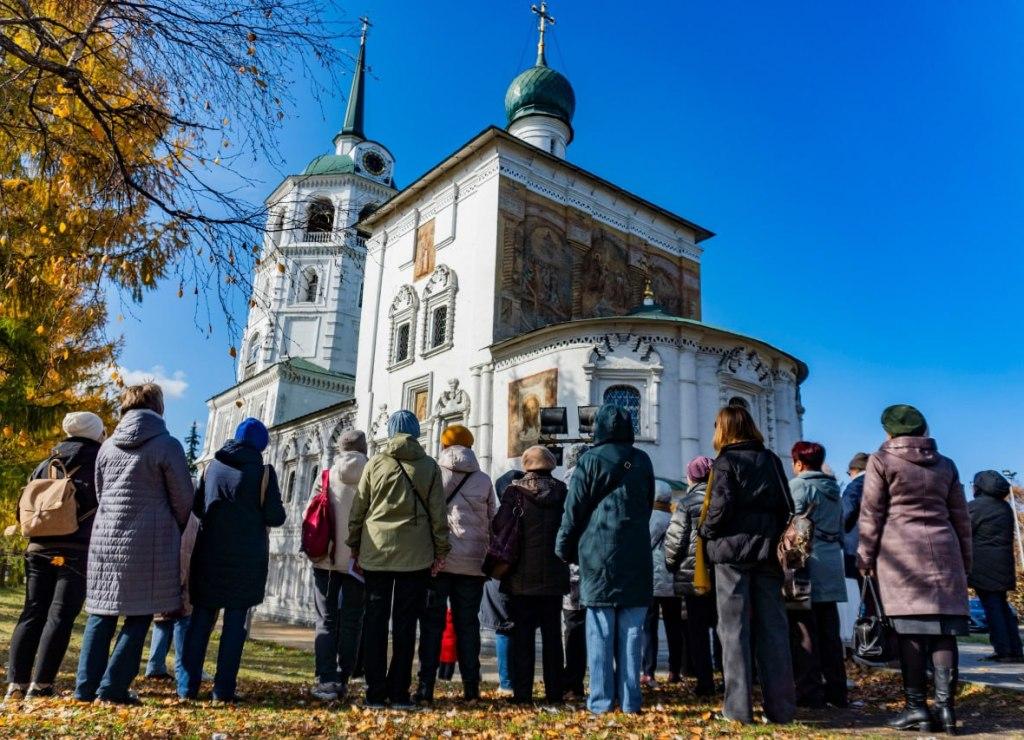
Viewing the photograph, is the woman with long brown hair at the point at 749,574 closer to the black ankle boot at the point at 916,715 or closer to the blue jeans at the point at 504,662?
the black ankle boot at the point at 916,715

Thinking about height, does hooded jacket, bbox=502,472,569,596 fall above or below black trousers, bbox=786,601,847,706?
above

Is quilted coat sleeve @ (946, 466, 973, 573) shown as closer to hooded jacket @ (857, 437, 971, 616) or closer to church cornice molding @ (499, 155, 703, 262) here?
hooded jacket @ (857, 437, 971, 616)

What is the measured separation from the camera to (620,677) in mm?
5203

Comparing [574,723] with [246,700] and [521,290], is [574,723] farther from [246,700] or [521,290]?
[521,290]

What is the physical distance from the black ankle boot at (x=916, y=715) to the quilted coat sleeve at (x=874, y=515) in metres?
0.82

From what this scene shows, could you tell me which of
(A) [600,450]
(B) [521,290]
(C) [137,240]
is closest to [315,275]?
(B) [521,290]

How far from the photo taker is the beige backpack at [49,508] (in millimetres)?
5215

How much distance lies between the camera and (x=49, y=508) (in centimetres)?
523

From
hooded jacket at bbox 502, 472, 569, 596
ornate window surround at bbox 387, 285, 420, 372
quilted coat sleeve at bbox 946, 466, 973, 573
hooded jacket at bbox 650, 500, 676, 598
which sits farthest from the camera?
ornate window surround at bbox 387, 285, 420, 372

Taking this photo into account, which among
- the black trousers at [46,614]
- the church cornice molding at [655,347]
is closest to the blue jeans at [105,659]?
the black trousers at [46,614]

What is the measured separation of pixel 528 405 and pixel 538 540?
13.6 meters

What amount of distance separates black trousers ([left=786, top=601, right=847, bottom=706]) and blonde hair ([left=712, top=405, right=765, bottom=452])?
1622mm

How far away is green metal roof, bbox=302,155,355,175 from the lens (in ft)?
125

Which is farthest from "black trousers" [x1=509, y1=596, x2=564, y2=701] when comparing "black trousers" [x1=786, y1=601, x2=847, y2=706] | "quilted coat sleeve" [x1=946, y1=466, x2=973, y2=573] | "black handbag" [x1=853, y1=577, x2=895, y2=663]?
"quilted coat sleeve" [x1=946, y1=466, x2=973, y2=573]
